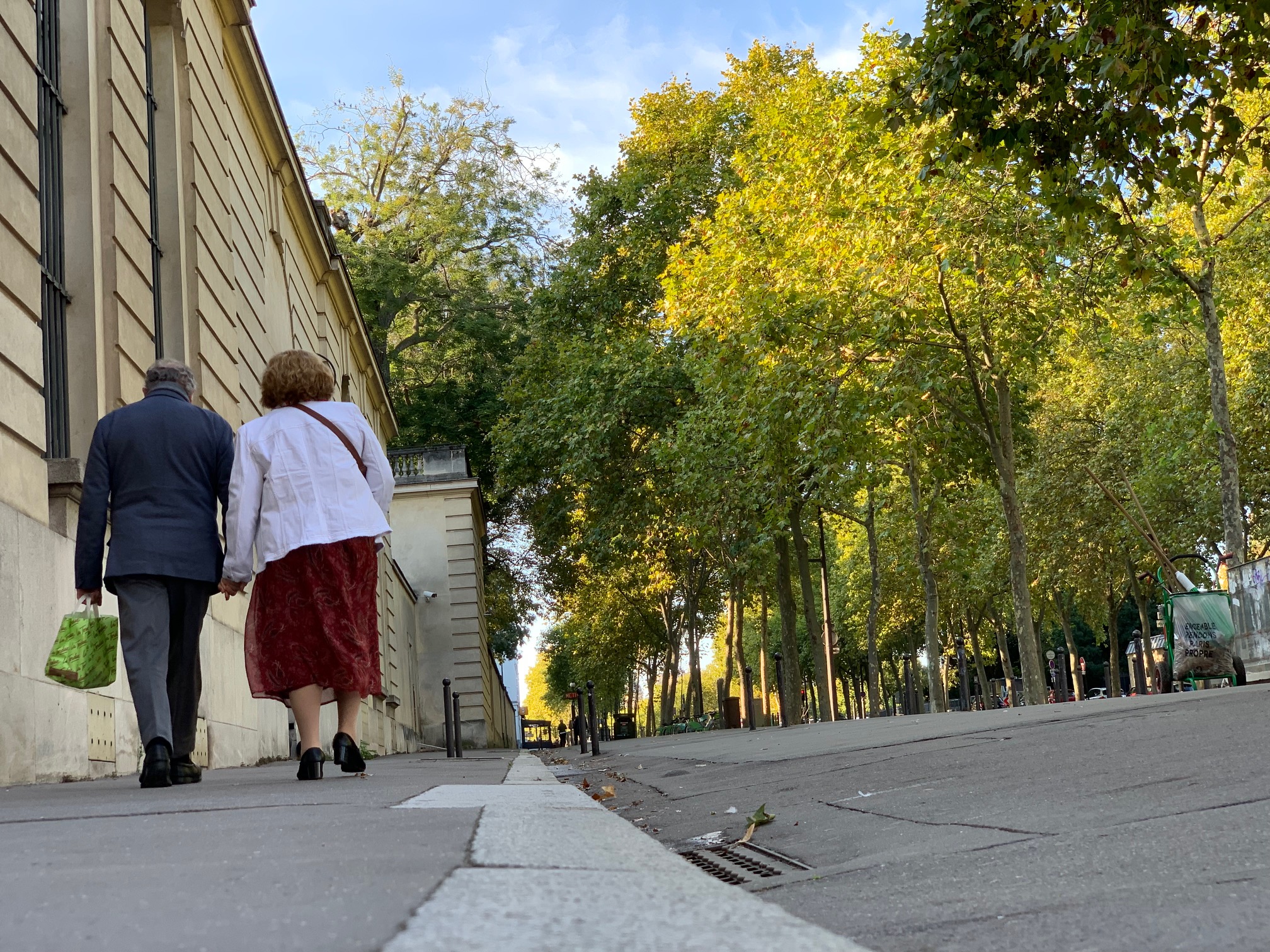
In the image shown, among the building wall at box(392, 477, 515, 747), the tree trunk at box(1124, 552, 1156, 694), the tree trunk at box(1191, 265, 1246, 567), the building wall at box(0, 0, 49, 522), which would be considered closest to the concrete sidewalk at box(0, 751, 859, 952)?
the building wall at box(0, 0, 49, 522)

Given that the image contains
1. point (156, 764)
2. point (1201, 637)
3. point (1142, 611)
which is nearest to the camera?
point (156, 764)

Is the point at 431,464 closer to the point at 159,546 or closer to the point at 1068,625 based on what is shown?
the point at 1068,625

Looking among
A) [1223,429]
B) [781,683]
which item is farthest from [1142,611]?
[781,683]

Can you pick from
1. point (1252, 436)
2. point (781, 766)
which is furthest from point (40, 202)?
point (1252, 436)

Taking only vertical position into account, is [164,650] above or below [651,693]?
below

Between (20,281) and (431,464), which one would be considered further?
Result: (431,464)

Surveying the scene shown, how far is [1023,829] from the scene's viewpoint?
4152 mm

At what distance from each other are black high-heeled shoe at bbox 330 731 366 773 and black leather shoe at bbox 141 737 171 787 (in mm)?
750

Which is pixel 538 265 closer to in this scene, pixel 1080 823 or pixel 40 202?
pixel 40 202

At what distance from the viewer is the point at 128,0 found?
11.2m

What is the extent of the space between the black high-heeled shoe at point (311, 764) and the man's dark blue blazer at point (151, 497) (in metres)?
0.94

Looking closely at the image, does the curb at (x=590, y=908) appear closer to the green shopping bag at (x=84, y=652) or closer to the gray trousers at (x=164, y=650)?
the gray trousers at (x=164, y=650)

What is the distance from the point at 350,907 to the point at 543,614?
39800 mm

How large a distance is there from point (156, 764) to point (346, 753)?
86cm
